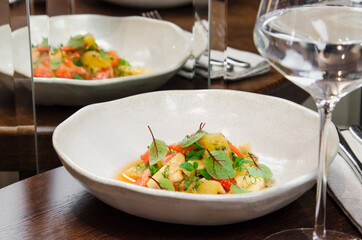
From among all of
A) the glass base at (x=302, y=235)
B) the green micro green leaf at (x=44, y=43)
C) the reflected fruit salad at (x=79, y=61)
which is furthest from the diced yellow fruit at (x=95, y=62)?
the glass base at (x=302, y=235)

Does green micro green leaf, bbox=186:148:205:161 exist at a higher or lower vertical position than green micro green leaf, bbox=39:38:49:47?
lower

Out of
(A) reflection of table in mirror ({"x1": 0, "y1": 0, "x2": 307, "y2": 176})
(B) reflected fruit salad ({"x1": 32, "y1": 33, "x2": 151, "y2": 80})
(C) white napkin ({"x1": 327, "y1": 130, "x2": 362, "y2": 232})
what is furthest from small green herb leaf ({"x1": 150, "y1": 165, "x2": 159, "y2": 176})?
(B) reflected fruit salad ({"x1": 32, "y1": 33, "x2": 151, "y2": 80})

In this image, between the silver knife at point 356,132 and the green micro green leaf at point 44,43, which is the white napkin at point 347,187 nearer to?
the silver knife at point 356,132

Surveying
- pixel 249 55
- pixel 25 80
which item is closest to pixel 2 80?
pixel 25 80

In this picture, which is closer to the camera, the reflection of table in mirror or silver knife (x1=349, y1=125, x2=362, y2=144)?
silver knife (x1=349, y1=125, x2=362, y2=144)

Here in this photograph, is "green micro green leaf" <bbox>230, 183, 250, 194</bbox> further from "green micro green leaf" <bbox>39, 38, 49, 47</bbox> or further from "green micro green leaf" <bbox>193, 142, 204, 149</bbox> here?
"green micro green leaf" <bbox>39, 38, 49, 47</bbox>

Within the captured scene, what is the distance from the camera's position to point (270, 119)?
39.5 inches

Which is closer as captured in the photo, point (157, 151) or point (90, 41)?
point (157, 151)

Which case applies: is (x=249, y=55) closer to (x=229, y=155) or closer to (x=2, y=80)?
(x=2, y=80)

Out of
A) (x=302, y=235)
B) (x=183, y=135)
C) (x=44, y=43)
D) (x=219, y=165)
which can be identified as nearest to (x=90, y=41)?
(x=44, y=43)

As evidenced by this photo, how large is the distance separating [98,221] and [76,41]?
0.84 metres

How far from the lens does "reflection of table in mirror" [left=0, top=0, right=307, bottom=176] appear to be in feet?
4.05

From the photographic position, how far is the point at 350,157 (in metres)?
0.91

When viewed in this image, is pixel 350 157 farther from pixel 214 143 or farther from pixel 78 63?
pixel 78 63
